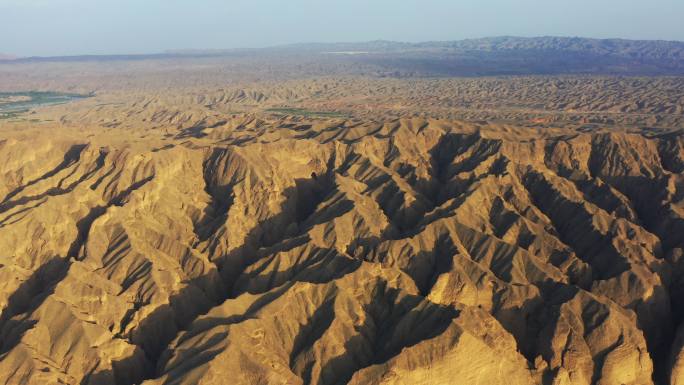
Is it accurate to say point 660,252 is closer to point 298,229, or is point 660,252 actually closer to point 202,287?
point 298,229

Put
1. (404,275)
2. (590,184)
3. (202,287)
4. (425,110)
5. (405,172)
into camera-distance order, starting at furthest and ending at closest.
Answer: (425,110) → (405,172) → (590,184) → (202,287) → (404,275)

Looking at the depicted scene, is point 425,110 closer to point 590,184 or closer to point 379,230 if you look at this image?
point 590,184

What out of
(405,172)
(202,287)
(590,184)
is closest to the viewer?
(202,287)

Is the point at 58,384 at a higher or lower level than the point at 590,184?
lower

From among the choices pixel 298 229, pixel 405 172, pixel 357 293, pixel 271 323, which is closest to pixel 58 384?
pixel 271 323

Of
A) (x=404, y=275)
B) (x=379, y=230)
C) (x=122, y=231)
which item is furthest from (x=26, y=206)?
(x=404, y=275)

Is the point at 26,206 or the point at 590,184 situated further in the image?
the point at 590,184
